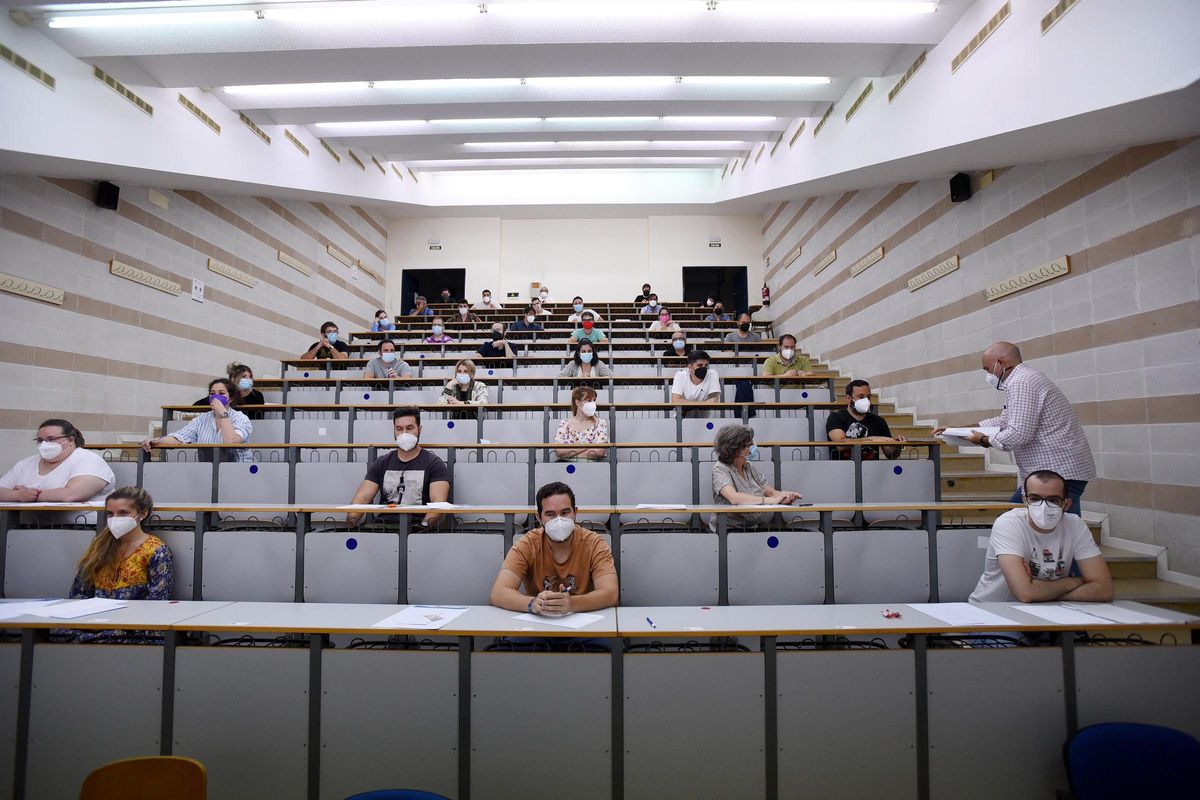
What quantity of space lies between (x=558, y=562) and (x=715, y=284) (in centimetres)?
1016

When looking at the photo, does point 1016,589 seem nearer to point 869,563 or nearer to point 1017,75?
point 869,563

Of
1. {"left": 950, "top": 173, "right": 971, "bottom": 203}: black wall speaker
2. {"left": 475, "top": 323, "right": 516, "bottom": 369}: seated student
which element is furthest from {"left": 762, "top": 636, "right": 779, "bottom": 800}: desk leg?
{"left": 475, "top": 323, "right": 516, "bottom": 369}: seated student

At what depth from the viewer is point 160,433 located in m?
5.55

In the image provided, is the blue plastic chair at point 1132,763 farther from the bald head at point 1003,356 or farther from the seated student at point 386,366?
the seated student at point 386,366

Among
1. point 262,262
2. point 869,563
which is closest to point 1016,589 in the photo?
point 869,563

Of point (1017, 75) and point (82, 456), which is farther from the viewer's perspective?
point (1017, 75)

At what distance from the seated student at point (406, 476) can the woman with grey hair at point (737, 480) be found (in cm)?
149

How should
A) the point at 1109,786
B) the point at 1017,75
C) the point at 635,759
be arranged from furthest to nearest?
the point at 1017,75 → the point at 635,759 → the point at 1109,786

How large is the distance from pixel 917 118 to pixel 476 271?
8.58m

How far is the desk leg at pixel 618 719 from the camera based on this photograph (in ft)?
6.01

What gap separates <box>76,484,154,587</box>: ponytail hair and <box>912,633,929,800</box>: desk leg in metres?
3.01

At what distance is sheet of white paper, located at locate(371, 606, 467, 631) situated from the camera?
6.48 ft

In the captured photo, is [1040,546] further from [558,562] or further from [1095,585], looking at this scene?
[558,562]

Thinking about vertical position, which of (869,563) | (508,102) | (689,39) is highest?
(508,102)
